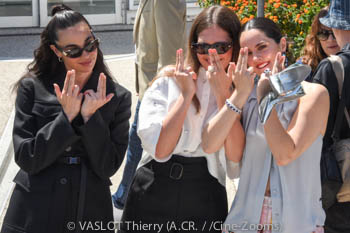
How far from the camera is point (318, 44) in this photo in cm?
442

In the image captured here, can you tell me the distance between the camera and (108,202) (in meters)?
3.33

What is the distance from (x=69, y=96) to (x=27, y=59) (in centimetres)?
611

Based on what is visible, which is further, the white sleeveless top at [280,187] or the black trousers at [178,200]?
the black trousers at [178,200]

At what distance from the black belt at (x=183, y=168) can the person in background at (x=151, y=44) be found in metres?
1.77

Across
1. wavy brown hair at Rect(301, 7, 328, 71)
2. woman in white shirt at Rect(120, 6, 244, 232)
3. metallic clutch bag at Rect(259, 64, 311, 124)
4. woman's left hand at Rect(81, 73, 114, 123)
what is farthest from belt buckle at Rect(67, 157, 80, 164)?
wavy brown hair at Rect(301, 7, 328, 71)

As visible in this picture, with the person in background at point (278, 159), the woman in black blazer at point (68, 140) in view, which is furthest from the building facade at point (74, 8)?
the person in background at point (278, 159)

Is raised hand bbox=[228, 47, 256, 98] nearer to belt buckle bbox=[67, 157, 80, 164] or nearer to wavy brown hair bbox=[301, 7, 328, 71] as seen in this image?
belt buckle bbox=[67, 157, 80, 164]

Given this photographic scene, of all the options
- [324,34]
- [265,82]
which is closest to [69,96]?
[265,82]

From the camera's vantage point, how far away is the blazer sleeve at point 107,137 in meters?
3.12

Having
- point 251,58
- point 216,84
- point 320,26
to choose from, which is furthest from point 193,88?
point 320,26

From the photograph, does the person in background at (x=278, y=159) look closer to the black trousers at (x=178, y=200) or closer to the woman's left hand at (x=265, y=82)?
the woman's left hand at (x=265, y=82)

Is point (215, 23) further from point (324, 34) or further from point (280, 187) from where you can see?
point (324, 34)

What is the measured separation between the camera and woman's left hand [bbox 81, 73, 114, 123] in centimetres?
311

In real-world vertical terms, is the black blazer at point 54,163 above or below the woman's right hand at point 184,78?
below
